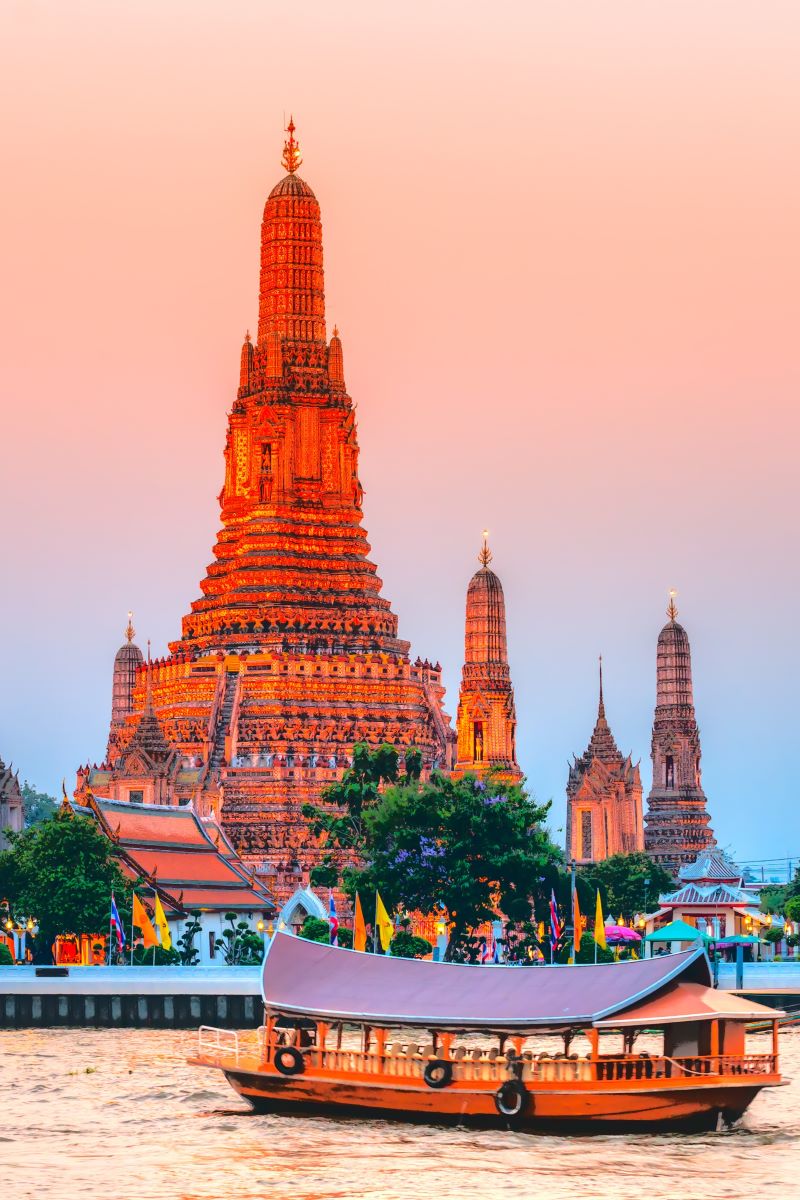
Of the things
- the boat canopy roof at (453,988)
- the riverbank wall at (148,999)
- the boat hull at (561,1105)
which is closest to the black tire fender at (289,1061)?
the boat hull at (561,1105)

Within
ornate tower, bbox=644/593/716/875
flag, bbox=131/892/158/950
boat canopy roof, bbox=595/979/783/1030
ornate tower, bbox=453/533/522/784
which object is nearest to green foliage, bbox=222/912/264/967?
flag, bbox=131/892/158/950

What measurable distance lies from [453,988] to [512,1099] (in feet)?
9.00

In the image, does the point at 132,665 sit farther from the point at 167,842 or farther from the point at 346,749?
the point at 167,842

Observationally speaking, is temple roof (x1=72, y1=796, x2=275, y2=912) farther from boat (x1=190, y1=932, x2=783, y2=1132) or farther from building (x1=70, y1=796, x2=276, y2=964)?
boat (x1=190, y1=932, x2=783, y2=1132)

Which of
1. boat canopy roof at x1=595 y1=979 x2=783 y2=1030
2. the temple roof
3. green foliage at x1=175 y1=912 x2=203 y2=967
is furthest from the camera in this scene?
the temple roof

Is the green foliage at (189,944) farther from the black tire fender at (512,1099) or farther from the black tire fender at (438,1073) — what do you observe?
the black tire fender at (512,1099)

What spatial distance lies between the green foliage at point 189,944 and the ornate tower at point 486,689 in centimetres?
2921

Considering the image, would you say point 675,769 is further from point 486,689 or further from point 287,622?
point 287,622

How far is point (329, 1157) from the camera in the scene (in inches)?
2031

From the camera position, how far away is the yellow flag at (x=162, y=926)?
8438 centimetres

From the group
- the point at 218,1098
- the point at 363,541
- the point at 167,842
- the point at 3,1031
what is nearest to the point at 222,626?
the point at 363,541

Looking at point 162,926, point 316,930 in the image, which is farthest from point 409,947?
point 162,926

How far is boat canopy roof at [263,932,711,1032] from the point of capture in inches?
2089

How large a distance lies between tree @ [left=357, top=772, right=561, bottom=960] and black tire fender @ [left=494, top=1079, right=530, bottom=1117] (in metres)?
36.8
